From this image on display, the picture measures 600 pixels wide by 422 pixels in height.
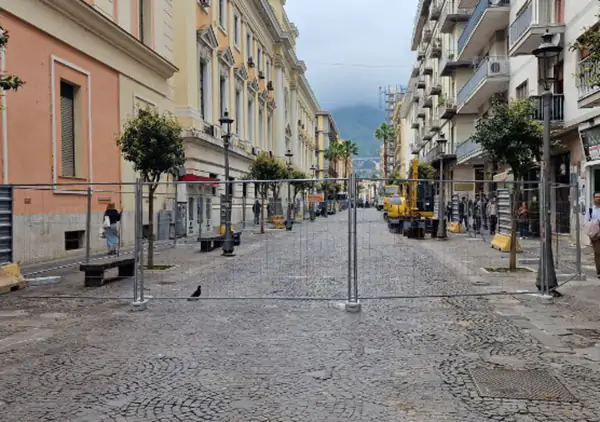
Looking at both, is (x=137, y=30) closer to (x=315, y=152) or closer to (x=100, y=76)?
(x=100, y=76)

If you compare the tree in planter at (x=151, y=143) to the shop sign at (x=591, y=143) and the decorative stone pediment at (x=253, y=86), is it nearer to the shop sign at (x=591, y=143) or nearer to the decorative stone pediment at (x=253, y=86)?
the shop sign at (x=591, y=143)

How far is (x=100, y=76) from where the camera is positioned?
1756 centimetres

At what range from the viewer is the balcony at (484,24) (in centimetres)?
2622

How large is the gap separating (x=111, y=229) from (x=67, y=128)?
519 cm

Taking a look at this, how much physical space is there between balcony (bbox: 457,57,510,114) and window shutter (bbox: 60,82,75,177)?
20011 mm

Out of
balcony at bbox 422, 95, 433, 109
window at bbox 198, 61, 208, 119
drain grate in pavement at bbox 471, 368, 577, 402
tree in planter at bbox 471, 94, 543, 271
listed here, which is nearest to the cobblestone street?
drain grate in pavement at bbox 471, 368, 577, 402

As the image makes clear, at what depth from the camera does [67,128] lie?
52.5 ft

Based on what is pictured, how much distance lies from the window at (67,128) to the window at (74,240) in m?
4.49

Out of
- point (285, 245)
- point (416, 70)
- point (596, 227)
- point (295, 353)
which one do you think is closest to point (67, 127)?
point (285, 245)

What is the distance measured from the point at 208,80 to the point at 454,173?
21036 mm

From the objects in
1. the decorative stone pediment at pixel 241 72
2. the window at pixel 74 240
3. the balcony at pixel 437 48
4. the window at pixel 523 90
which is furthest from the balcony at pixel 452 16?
the window at pixel 74 240

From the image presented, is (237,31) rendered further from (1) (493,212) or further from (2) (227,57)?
(1) (493,212)

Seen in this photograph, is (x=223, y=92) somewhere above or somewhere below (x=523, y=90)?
above

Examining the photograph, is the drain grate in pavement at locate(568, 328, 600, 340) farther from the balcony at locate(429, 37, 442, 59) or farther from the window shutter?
the balcony at locate(429, 37, 442, 59)
